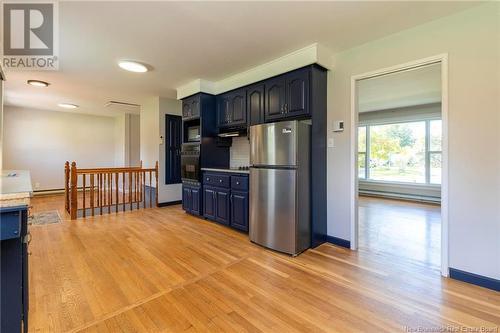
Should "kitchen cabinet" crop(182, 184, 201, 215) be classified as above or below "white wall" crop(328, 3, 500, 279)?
below

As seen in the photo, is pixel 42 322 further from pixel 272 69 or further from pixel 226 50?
pixel 272 69

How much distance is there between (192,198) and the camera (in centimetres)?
448

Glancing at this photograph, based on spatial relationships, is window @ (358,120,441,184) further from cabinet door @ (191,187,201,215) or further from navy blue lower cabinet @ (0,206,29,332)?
navy blue lower cabinet @ (0,206,29,332)

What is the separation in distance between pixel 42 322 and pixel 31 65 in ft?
12.1

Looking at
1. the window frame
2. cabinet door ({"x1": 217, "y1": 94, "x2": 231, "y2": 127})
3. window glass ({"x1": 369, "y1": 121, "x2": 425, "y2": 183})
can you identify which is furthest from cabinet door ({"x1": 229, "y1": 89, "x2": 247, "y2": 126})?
window glass ({"x1": 369, "y1": 121, "x2": 425, "y2": 183})

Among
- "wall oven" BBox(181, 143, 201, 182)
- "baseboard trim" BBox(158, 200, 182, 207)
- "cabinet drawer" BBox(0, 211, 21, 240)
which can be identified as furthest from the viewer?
"baseboard trim" BBox(158, 200, 182, 207)

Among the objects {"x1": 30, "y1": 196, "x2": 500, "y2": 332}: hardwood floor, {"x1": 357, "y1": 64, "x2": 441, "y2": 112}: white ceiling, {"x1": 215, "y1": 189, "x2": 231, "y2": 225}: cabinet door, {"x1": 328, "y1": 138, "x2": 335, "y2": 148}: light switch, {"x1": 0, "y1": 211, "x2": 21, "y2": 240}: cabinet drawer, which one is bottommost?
{"x1": 30, "y1": 196, "x2": 500, "y2": 332}: hardwood floor

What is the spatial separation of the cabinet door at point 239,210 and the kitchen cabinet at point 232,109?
1.18 m

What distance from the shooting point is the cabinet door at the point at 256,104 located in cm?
354

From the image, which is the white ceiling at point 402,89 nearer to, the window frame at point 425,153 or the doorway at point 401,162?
the doorway at point 401,162

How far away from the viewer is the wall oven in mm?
4277

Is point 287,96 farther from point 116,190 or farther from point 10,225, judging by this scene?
point 116,190

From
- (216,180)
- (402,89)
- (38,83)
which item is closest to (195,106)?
(216,180)

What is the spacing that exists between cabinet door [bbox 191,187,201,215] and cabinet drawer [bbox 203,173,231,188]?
0.30m
